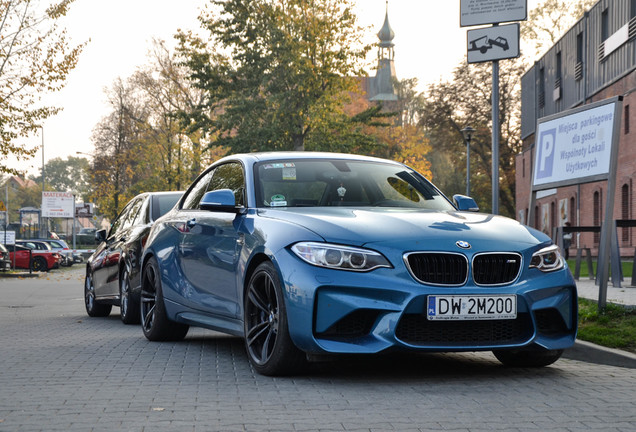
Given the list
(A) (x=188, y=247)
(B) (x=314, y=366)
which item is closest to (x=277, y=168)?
(A) (x=188, y=247)

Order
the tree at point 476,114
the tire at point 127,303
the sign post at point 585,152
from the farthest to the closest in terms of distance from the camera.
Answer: the tree at point 476,114 → the tire at point 127,303 → the sign post at point 585,152

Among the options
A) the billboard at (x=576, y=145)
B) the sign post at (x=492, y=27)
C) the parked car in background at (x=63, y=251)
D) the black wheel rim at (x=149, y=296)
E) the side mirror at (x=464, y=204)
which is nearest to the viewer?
the side mirror at (x=464, y=204)

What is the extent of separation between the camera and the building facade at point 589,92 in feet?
124

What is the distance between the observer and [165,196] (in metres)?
11.9

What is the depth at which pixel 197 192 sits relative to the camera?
886 cm

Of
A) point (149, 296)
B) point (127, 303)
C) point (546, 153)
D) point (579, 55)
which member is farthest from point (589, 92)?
point (149, 296)

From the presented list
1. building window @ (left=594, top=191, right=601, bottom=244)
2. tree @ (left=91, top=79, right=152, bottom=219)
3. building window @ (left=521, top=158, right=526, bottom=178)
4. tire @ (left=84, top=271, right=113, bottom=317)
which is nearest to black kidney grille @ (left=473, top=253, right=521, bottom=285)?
tire @ (left=84, top=271, right=113, bottom=317)

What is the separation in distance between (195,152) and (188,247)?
1952 inches

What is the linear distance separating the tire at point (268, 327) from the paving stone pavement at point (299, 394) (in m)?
0.11

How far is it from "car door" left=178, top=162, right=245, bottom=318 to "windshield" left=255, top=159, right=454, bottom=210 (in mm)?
294

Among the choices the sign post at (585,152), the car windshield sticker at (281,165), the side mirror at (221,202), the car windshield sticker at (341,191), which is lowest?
the side mirror at (221,202)

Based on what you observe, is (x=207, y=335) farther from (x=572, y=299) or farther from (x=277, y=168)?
(x=572, y=299)

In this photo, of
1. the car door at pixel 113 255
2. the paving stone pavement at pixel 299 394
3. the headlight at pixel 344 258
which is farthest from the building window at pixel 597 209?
the headlight at pixel 344 258

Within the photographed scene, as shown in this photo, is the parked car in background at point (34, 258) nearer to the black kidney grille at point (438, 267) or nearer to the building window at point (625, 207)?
the building window at point (625, 207)
